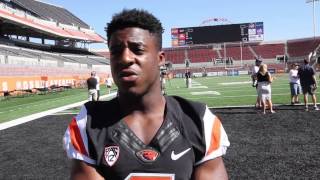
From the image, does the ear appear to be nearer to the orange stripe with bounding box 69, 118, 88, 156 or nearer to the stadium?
the orange stripe with bounding box 69, 118, 88, 156

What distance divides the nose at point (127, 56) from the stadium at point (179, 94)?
1690mm

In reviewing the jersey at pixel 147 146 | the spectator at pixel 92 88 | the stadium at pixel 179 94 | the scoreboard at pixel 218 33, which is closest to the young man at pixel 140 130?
the jersey at pixel 147 146

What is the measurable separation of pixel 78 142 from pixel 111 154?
15cm

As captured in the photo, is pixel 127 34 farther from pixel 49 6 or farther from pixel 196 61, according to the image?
pixel 196 61

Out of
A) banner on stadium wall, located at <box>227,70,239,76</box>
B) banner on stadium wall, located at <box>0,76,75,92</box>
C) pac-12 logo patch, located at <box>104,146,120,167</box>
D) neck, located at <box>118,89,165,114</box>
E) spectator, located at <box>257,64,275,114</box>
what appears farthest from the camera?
banner on stadium wall, located at <box>227,70,239,76</box>

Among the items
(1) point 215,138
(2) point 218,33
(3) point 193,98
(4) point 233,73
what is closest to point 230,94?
(3) point 193,98

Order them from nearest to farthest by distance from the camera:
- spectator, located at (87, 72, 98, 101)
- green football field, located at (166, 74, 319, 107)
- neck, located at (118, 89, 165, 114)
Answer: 1. neck, located at (118, 89, 165, 114)
2. green football field, located at (166, 74, 319, 107)
3. spectator, located at (87, 72, 98, 101)

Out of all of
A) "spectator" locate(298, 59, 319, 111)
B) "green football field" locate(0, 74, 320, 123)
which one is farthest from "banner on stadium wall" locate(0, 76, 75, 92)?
"spectator" locate(298, 59, 319, 111)

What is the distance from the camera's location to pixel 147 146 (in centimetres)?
192

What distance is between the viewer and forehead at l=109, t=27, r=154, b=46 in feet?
6.37

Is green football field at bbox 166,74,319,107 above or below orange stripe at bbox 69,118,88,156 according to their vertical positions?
below

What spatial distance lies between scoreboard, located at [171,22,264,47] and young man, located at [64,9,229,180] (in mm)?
75326

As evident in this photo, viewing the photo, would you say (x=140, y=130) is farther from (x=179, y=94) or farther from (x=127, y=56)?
(x=179, y=94)

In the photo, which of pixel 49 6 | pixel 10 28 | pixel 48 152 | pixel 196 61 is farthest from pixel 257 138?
pixel 196 61
